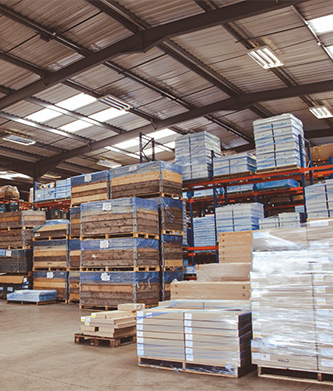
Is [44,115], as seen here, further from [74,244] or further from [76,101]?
[74,244]

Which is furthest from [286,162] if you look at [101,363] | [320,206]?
[101,363]

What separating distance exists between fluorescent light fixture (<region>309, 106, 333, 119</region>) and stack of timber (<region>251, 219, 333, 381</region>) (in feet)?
38.0

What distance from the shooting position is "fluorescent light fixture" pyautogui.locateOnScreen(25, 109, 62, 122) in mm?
15133

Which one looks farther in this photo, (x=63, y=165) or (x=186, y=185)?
(x=63, y=165)

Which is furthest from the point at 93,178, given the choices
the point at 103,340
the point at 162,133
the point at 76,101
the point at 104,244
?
the point at 162,133

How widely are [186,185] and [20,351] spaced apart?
28.2 feet

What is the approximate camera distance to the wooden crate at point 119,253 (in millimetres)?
9844

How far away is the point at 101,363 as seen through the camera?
16.8 ft

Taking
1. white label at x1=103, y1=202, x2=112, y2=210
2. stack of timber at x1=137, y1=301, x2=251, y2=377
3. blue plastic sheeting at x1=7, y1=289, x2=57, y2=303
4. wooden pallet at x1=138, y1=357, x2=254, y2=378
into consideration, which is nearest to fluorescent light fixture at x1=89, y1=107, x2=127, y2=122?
white label at x1=103, y1=202, x2=112, y2=210

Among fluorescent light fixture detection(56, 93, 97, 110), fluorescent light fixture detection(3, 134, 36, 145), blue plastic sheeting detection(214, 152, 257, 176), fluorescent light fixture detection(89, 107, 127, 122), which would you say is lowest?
blue plastic sheeting detection(214, 152, 257, 176)

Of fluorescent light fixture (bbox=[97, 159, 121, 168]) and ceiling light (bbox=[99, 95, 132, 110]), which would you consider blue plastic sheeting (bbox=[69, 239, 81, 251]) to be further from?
fluorescent light fixture (bbox=[97, 159, 121, 168])

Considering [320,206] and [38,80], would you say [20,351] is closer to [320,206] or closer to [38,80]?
[320,206]

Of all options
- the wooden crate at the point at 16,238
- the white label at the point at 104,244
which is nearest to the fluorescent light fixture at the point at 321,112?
→ the white label at the point at 104,244

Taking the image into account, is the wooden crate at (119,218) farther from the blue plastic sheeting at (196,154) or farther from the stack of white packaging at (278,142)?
the stack of white packaging at (278,142)
